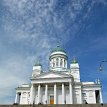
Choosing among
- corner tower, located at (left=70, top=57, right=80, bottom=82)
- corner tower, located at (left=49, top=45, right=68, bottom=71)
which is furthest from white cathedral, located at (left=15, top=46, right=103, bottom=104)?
corner tower, located at (left=49, top=45, right=68, bottom=71)

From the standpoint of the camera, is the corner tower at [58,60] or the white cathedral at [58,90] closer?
the white cathedral at [58,90]

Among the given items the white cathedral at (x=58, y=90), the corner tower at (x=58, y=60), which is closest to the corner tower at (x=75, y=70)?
the white cathedral at (x=58, y=90)

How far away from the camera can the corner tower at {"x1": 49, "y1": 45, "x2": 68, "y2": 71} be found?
162ft

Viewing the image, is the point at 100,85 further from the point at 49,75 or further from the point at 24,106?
the point at 24,106

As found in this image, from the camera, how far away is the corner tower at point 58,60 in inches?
1944

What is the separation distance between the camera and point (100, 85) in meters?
42.9

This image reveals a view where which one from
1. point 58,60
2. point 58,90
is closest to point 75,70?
point 58,60

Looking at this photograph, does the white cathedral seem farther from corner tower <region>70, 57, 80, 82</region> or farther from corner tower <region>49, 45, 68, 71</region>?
corner tower <region>49, 45, 68, 71</region>

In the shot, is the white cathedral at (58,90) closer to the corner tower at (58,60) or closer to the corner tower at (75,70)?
the corner tower at (75,70)

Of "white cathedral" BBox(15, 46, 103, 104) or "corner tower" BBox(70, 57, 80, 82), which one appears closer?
"white cathedral" BBox(15, 46, 103, 104)


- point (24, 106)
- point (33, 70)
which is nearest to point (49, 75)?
point (33, 70)

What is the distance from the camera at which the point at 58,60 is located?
50.2 meters

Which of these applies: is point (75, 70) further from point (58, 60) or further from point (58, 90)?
point (58, 90)

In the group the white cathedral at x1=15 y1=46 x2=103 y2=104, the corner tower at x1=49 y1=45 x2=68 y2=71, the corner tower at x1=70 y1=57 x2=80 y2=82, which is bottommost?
the white cathedral at x1=15 y1=46 x2=103 y2=104
